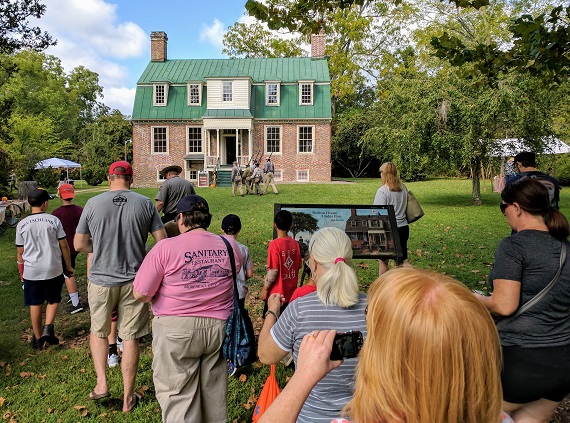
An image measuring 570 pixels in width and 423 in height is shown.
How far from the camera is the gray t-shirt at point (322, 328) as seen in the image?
7.49 ft

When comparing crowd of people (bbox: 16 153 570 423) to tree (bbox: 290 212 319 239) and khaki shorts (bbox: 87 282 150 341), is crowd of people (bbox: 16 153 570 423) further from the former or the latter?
tree (bbox: 290 212 319 239)

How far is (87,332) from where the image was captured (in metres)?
6.15

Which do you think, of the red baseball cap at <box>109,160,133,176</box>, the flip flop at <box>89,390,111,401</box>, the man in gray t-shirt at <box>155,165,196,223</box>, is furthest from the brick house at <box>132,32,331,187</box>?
the flip flop at <box>89,390,111,401</box>

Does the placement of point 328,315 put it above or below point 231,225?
below

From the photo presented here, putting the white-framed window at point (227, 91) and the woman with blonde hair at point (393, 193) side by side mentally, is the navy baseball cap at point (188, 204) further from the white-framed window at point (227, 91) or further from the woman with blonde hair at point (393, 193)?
the white-framed window at point (227, 91)

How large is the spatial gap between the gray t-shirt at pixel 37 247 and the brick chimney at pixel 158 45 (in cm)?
3172

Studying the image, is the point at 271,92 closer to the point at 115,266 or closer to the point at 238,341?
the point at 115,266

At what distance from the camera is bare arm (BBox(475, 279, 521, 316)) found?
2.61 m

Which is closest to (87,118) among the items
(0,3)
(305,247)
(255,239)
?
(0,3)

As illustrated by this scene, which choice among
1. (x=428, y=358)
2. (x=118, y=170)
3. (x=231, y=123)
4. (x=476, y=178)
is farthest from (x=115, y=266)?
(x=231, y=123)

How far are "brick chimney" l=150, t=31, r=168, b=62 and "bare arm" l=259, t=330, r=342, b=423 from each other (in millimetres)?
36232

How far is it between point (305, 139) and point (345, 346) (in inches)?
1233

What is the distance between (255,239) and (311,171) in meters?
21.3

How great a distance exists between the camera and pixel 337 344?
1.46 meters
